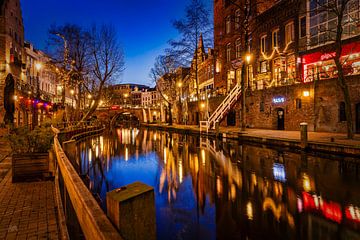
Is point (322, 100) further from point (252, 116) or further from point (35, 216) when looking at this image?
point (35, 216)

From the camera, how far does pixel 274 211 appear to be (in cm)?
577

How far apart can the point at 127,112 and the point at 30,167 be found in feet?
212

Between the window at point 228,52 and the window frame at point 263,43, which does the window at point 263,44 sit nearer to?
the window frame at point 263,43

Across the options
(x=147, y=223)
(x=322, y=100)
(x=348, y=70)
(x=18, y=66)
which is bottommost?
(x=147, y=223)

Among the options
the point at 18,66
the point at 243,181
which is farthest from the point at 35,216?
the point at 18,66

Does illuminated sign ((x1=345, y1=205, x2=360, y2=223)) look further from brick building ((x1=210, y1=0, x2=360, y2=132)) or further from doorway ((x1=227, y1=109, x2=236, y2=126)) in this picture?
doorway ((x1=227, y1=109, x2=236, y2=126))

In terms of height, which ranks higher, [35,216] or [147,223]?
[147,223]

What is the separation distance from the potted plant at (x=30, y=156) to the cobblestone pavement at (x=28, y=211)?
1.38 feet

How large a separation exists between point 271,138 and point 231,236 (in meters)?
13.6

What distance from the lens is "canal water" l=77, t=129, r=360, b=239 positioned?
4.95 m

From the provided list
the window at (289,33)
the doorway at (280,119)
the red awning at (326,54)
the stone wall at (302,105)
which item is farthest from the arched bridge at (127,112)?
the red awning at (326,54)

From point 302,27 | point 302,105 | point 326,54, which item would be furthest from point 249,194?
point 302,27

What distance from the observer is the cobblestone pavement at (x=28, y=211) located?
443cm

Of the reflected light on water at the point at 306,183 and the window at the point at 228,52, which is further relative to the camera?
the window at the point at 228,52
